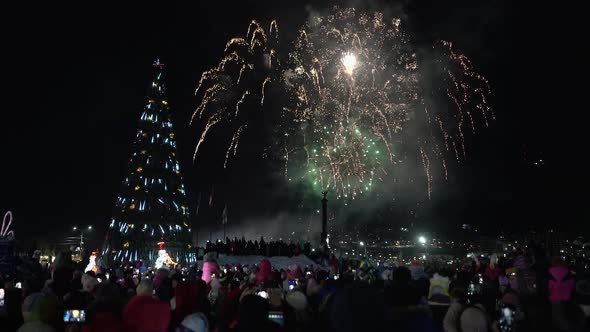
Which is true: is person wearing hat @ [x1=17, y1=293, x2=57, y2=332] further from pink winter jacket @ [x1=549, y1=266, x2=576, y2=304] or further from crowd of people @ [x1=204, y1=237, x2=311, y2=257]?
crowd of people @ [x1=204, y1=237, x2=311, y2=257]

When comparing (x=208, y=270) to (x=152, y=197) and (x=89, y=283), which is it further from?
(x=152, y=197)

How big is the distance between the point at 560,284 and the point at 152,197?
31188 millimetres

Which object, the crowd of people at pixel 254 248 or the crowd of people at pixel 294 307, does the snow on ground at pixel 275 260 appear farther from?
the crowd of people at pixel 294 307

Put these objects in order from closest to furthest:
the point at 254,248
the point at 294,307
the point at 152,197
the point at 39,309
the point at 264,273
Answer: the point at 39,309 < the point at 294,307 < the point at 264,273 < the point at 254,248 < the point at 152,197

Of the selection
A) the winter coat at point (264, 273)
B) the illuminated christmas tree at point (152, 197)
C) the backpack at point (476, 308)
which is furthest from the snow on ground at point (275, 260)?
the backpack at point (476, 308)

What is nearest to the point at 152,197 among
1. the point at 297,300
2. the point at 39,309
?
the point at 297,300

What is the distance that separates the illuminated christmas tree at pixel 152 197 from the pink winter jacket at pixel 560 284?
2953 cm

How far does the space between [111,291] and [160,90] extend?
106ft

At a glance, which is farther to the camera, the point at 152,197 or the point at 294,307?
the point at 152,197

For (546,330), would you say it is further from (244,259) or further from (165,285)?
(244,259)

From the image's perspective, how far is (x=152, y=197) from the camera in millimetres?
37969

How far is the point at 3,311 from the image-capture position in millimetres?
7926

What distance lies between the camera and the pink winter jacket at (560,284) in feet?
32.8

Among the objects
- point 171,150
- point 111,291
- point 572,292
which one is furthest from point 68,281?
point 171,150
